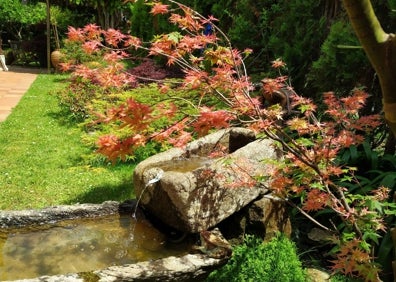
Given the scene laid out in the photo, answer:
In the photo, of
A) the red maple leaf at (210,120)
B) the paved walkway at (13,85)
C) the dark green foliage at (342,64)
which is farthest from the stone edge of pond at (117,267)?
the paved walkway at (13,85)

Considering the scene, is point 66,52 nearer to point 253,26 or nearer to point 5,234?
point 253,26

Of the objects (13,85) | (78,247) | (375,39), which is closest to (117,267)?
(78,247)

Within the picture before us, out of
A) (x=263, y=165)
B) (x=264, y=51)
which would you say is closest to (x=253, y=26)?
(x=264, y=51)

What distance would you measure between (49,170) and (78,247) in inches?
100

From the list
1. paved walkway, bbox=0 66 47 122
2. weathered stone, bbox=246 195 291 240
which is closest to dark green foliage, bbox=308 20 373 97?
weathered stone, bbox=246 195 291 240

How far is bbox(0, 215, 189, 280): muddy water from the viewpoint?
349cm

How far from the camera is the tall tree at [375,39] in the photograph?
101cm

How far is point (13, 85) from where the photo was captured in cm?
1244

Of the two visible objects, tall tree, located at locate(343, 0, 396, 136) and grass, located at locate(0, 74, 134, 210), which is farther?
grass, located at locate(0, 74, 134, 210)

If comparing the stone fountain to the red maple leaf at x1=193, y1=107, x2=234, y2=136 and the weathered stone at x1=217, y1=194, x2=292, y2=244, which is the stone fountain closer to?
the weathered stone at x1=217, y1=194, x2=292, y2=244

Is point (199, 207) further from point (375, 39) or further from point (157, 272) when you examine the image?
point (375, 39)

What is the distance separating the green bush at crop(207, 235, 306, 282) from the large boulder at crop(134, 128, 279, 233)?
1.16ft

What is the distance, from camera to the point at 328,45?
5.43 meters

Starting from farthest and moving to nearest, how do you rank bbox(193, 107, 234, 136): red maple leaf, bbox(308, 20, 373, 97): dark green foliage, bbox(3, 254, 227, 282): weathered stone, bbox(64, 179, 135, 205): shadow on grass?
1. bbox(308, 20, 373, 97): dark green foliage
2. bbox(64, 179, 135, 205): shadow on grass
3. bbox(3, 254, 227, 282): weathered stone
4. bbox(193, 107, 234, 136): red maple leaf
